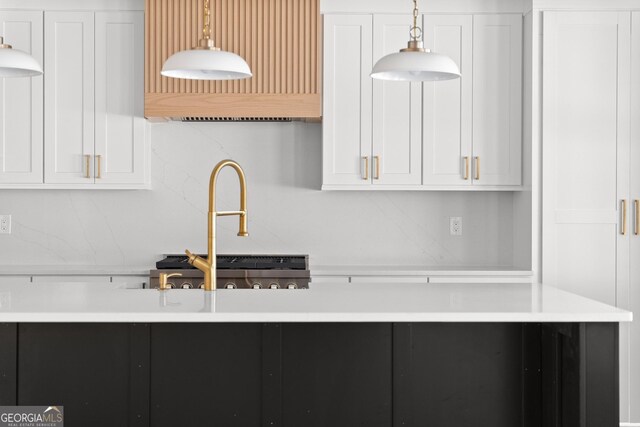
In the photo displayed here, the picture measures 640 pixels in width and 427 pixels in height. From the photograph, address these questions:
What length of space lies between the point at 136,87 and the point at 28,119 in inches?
26.2

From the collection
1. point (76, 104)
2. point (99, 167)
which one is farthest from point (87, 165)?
point (76, 104)

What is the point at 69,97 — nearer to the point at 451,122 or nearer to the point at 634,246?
the point at 451,122

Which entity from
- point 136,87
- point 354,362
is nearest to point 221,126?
point 136,87

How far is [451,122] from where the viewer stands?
14.8ft

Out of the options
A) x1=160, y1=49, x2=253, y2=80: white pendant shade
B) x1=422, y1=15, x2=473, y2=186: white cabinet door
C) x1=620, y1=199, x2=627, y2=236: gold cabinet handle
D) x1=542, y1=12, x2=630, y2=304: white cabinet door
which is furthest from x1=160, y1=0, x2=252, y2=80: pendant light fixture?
x1=620, y1=199, x2=627, y2=236: gold cabinet handle

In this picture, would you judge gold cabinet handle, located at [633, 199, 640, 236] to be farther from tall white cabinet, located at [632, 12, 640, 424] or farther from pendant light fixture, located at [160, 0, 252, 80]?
pendant light fixture, located at [160, 0, 252, 80]

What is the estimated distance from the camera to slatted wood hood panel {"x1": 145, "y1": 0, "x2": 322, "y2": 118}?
4426 millimetres

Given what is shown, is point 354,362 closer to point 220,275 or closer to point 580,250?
point 220,275

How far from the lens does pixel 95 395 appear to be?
8.45 feet

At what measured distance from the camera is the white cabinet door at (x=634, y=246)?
4.26 meters

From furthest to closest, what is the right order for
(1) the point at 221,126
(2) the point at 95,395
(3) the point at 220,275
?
(1) the point at 221,126
(3) the point at 220,275
(2) the point at 95,395

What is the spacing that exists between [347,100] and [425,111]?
0.48 meters

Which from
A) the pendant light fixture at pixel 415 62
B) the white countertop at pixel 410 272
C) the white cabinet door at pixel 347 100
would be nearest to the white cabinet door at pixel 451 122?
the white cabinet door at pixel 347 100

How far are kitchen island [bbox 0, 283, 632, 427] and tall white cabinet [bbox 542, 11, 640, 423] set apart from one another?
174 cm
